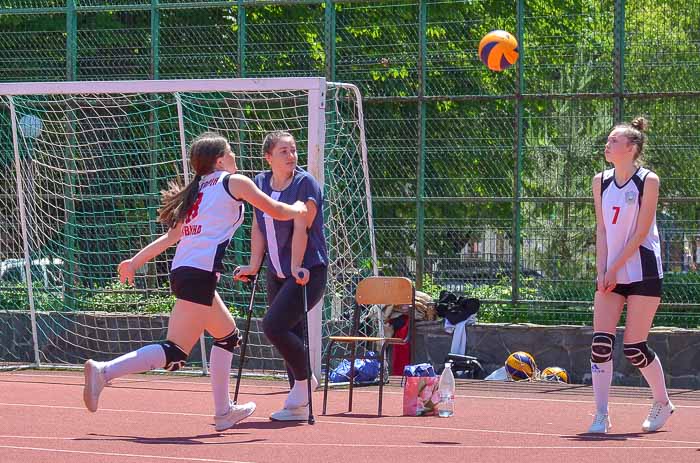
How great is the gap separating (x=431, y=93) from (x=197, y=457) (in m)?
7.54

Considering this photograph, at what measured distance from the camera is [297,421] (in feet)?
28.7

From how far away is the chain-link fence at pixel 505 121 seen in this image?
12773 millimetres

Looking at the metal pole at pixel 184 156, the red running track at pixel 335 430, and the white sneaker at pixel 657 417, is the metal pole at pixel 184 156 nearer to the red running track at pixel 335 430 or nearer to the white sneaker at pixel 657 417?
the red running track at pixel 335 430

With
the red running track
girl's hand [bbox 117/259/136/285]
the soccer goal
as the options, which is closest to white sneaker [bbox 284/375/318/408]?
the red running track

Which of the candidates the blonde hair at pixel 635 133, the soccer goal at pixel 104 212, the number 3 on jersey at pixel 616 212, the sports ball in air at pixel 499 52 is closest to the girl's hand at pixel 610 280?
the number 3 on jersey at pixel 616 212

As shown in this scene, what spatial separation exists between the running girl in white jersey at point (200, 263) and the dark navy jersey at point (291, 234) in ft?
2.70

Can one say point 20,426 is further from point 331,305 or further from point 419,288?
point 419,288

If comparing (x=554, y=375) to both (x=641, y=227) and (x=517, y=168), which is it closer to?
(x=517, y=168)

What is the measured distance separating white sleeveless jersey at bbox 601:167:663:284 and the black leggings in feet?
6.86

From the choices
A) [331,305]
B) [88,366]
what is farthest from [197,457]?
[331,305]

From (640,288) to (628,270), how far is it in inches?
5.7

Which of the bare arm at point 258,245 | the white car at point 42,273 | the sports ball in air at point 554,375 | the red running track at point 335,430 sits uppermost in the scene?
the bare arm at point 258,245

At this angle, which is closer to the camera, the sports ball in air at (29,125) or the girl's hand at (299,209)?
the girl's hand at (299,209)

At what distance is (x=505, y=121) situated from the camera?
1328 cm
